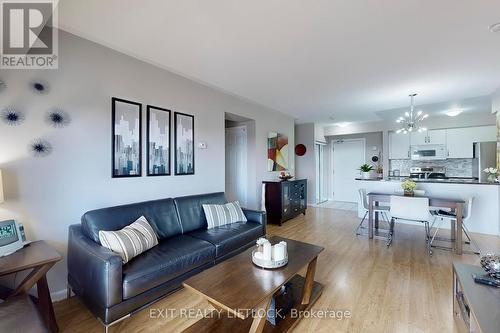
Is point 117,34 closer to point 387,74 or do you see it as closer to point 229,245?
point 229,245

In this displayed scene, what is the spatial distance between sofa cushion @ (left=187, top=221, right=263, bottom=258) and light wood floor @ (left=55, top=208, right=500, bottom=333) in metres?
0.54

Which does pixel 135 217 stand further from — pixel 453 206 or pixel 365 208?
pixel 453 206

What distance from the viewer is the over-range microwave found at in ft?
18.4

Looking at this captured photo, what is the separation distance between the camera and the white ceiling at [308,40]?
1.79 m

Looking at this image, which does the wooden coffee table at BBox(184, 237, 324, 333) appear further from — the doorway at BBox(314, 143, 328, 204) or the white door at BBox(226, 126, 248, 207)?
the doorway at BBox(314, 143, 328, 204)

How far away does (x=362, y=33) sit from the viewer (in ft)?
7.02

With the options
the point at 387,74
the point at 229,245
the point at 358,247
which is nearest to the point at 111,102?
the point at 229,245

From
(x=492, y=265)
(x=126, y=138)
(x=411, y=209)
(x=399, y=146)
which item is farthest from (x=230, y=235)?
(x=399, y=146)

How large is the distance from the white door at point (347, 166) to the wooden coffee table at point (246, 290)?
225 inches

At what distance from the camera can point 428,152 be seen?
18.8 ft

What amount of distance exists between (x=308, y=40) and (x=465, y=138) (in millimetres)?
5570

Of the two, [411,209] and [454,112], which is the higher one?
[454,112]

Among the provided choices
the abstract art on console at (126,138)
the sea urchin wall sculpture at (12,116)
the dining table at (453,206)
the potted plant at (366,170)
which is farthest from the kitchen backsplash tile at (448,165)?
the sea urchin wall sculpture at (12,116)

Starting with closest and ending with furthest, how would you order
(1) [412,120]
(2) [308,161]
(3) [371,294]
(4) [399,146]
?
1. (3) [371,294]
2. (1) [412,120]
3. (4) [399,146]
4. (2) [308,161]
